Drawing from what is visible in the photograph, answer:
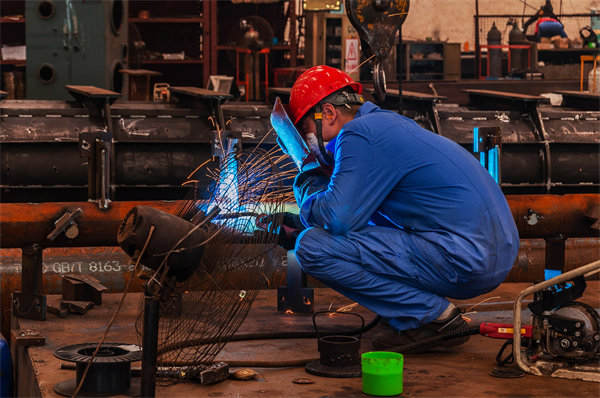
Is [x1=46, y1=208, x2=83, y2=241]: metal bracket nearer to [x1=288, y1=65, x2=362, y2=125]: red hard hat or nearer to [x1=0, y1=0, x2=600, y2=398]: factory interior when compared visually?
[x1=0, y1=0, x2=600, y2=398]: factory interior

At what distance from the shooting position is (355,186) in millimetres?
3234

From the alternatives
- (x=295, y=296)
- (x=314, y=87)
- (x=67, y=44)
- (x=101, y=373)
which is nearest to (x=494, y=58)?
(x=67, y=44)

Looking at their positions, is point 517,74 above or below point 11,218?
above

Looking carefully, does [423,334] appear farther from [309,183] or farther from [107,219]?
[107,219]

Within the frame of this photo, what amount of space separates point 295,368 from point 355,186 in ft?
2.37

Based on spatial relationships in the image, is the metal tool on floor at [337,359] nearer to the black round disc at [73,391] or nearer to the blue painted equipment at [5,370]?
the black round disc at [73,391]

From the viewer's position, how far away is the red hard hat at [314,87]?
3.51m

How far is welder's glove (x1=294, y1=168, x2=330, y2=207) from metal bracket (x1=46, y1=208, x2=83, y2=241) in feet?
3.96

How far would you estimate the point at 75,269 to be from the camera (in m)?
5.57

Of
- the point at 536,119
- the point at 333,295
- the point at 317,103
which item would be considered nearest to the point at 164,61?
the point at 536,119

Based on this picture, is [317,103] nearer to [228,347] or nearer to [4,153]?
[228,347]

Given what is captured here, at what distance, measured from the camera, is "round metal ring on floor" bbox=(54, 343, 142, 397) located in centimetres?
289

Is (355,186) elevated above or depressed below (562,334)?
above

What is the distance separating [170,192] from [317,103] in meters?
3.50
